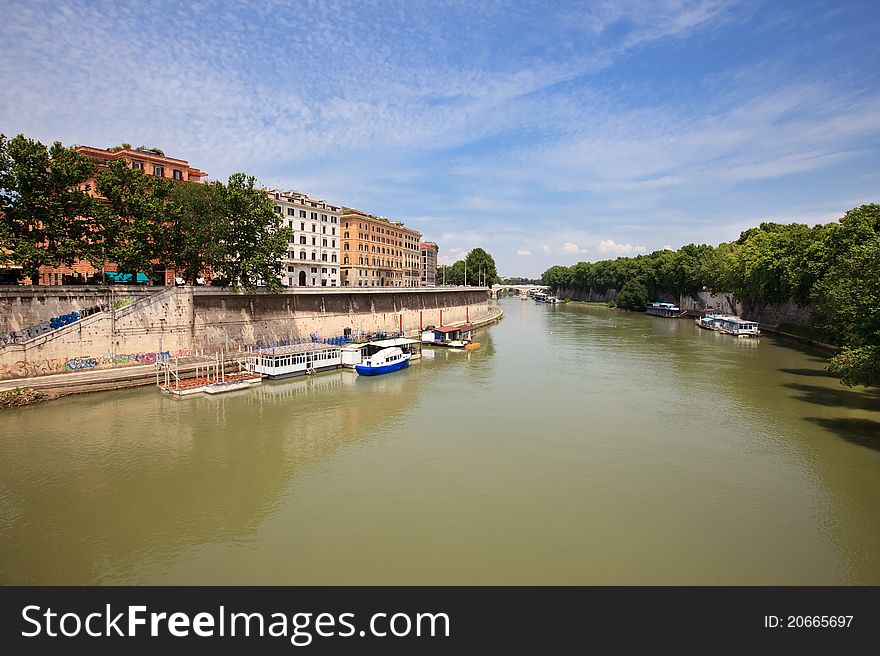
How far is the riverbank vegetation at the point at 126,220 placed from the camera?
1277 inches

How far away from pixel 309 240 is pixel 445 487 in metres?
58.2

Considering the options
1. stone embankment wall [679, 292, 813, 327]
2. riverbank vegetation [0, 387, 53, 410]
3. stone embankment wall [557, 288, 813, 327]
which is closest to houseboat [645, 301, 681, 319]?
stone embankment wall [557, 288, 813, 327]

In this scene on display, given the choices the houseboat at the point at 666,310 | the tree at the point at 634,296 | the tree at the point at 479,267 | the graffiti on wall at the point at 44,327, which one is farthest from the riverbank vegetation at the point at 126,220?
Answer: the tree at the point at 634,296

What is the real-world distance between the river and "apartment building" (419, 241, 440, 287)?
11773 cm

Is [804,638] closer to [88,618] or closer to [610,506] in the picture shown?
[610,506]

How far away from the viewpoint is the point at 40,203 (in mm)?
32969

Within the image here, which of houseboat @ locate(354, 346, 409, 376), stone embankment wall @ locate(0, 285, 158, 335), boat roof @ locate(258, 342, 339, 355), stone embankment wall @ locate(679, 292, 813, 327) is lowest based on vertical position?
houseboat @ locate(354, 346, 409, 376)

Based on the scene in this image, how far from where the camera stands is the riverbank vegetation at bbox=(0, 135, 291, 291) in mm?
32438

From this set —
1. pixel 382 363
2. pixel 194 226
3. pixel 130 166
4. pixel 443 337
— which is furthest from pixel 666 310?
pixel 130 166

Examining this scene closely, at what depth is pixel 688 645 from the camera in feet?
34.5

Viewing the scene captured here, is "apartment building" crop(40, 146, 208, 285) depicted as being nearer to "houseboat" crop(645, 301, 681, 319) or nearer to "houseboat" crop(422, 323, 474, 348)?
"houseboat" crop(422, 323, 474, 348)

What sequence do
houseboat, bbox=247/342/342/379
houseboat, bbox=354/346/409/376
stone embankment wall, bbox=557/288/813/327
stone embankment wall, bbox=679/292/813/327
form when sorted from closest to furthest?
houseboat, bbox=247/342/342/379, houseboat, bbox=354/346/409/376, stone embankment wall, bbox=679/292/813/327, stone embankment wall, bbox=557/288/813/327

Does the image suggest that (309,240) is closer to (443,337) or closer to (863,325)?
(443,337)

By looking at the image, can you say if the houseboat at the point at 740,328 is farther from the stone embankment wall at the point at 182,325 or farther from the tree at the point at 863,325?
the stone embankment wall at the point at 182,325
